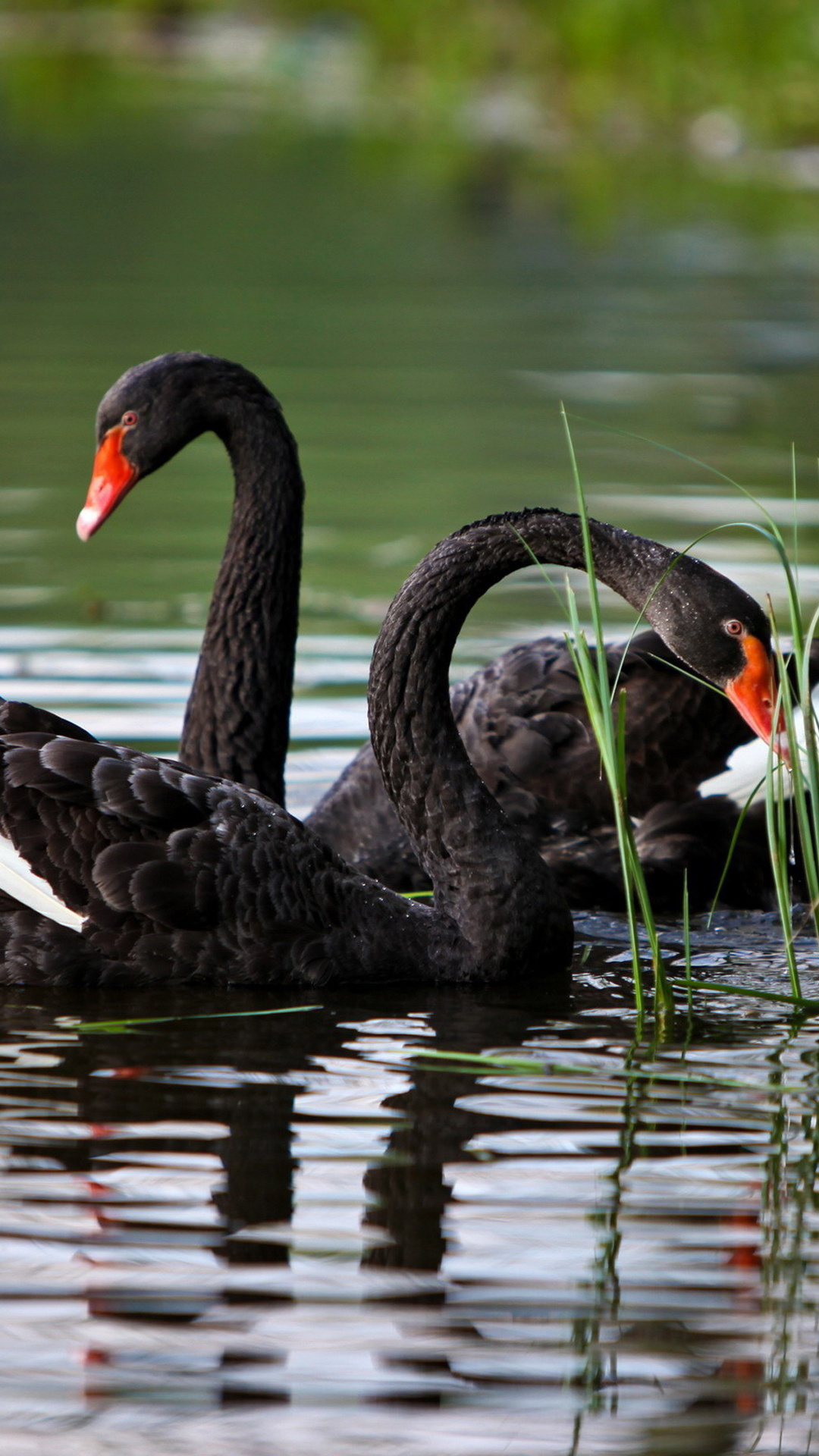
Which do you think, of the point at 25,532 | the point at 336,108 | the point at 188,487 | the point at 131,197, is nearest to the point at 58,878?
the point at 25,532

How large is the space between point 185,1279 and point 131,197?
20.2 metres

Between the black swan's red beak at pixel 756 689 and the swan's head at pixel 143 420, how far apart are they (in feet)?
5.01

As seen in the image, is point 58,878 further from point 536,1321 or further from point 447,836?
point 536,1321

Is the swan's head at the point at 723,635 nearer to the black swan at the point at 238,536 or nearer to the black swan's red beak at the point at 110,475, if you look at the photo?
the black swan at the point at 238,536

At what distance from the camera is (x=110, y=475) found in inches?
205

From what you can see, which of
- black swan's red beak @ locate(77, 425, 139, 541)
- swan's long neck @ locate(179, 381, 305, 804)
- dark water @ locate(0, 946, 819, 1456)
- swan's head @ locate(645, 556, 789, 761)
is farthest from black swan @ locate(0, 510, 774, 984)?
black swan's red beak @ locate(77, 425, 139, 541)

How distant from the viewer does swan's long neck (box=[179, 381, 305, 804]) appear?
533 centimetres

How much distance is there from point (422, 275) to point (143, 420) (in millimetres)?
12751

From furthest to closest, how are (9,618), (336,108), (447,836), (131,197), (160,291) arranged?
(336,108) < (131,197) < (160,291) < (9,618) < (447,836)

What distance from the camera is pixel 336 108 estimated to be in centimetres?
3030

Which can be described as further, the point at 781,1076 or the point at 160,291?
the point at 160,291

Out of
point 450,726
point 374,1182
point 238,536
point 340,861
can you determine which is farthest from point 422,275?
point 374,1182

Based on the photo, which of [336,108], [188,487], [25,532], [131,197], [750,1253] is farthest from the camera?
[336,108]

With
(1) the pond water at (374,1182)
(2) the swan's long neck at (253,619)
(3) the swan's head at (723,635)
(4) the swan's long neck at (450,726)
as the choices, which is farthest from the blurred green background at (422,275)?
(3) the swan's head at (723,635)
